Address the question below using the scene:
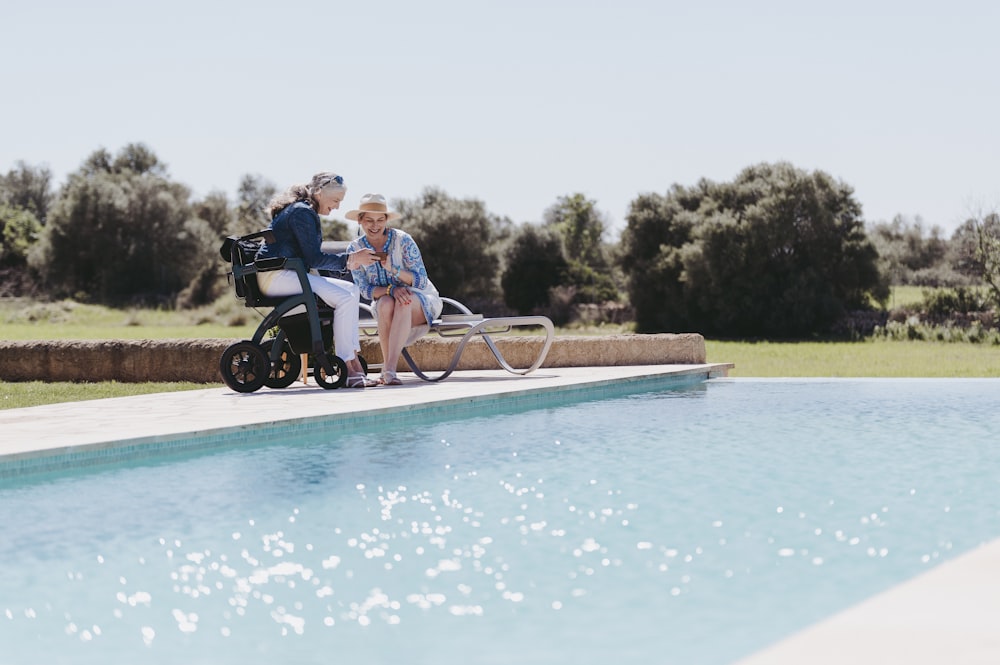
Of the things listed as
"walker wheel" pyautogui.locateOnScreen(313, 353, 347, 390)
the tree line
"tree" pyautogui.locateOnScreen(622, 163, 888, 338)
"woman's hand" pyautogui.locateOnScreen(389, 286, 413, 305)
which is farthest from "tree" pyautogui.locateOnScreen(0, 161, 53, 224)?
"woman's hand" pyautogui.locateOnScreen(389, 286, 413, 305)

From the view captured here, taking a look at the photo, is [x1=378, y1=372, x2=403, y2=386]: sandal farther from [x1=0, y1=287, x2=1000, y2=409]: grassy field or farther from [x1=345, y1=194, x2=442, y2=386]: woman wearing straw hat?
[x1=0, y1=287, x2=1000, y2=409]: grassy field

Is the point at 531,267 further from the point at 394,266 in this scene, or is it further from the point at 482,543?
the point at 482,543

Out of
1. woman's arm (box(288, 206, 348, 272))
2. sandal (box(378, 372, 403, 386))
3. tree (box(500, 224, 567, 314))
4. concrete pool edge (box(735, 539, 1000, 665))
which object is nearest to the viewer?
concrete pool edge (box(735, 539, 1000, 665))

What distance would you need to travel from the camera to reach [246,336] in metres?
24.9

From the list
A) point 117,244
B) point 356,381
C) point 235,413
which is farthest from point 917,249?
point 235,413

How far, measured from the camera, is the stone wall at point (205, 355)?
9.20 metres

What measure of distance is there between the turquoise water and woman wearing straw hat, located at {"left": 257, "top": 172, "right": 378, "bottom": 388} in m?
1.71

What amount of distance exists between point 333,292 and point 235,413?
1653 mm

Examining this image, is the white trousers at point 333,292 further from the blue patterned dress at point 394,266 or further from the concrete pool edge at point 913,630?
the concrete pool edge at point 913,630

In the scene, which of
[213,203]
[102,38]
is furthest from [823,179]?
[213,203]

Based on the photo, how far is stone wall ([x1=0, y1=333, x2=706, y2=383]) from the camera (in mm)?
9195

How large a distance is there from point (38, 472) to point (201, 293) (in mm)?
41162

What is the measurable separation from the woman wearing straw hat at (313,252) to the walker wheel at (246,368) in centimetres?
44

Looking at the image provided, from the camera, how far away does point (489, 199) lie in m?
40.8
